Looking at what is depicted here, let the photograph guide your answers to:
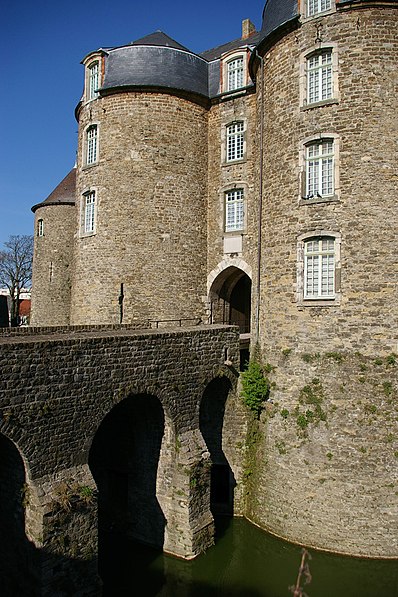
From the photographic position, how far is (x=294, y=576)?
10.2m

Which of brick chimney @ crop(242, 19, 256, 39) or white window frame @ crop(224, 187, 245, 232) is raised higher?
brick chimney @ crop(242, 19, 256, 39)

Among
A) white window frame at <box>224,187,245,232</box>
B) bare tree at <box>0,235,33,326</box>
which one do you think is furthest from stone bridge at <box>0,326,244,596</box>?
bare tree at <box>0,235,33,326</box>

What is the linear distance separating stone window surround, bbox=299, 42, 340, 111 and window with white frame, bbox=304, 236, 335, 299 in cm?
318

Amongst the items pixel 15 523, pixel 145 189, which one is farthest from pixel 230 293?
pixel 15 523

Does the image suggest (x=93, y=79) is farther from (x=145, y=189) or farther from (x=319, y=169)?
(x=319, y=169)

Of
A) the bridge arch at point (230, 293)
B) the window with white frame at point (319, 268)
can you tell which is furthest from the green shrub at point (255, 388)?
the bridge arch at point (230, 293)

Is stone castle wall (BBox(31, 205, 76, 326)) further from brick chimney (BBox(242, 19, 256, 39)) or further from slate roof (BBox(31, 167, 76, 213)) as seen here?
brick chimney (BBox(242, 19, 256, 39))

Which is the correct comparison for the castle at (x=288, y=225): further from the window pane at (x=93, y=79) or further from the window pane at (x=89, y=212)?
the window pane at (x=93, y=79)

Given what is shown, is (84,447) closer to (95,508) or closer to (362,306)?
(95,508)

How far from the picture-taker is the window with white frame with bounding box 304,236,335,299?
1145 cm

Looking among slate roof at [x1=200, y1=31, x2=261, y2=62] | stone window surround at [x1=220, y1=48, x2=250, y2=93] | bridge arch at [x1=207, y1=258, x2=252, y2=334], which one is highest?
slate roof at [x1=200, y1=31, x2=261, y2=62]

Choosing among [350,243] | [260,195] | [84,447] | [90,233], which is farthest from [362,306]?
[90,233]

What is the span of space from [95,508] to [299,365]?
18.3 ft

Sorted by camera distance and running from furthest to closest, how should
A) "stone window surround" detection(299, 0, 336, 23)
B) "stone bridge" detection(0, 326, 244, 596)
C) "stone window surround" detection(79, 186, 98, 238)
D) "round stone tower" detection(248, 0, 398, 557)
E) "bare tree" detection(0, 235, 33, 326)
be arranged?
"bare tree" detection(0, 235, 33, 326) < "stone window surround" detection(79, 186, 98, 238) < "stone window surround" detection(299, 0, 336, 23) < "round stone tower" detection(248, 0, 398, 557) < "stone bridge" detection(0, 326, 244, 596)
